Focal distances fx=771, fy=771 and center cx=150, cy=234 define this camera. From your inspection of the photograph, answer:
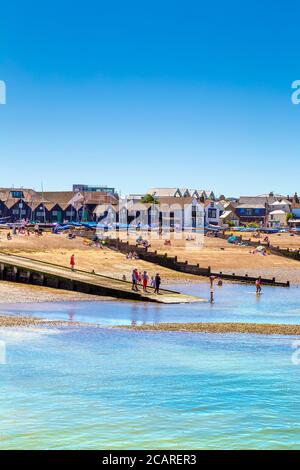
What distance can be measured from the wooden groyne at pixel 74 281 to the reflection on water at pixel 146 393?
16637 millimetres

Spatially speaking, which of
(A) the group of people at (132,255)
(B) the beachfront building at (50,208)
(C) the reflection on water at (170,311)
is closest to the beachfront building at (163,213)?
(B) the beachfront building at (50,208)

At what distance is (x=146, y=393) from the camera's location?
22484 mm

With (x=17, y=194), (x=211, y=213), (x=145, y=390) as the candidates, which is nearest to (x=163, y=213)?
(x=211, y=213)

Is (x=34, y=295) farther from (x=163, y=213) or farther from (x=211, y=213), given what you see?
(x=211, y=213)

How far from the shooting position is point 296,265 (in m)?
87.9

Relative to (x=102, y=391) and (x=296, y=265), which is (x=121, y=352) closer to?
(x=102, y=391)

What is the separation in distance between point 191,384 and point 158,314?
18363 millimetres

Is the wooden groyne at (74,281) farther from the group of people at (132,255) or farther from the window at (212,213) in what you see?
the window at (212,213)

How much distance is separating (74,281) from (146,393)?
30002 mm

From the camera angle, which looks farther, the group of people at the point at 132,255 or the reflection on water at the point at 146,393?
the group of people at the point at 132,255

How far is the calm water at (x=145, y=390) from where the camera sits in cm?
1845

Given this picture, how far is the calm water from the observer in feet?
60.5

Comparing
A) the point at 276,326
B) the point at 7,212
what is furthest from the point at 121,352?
the point at 7,212

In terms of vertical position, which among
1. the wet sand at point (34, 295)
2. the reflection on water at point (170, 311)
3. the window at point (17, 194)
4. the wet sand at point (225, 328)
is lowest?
the reflection on water at point (170, 311)
